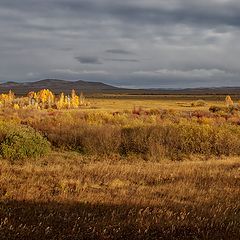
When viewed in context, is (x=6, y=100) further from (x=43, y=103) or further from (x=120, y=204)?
(x=120, y=204)

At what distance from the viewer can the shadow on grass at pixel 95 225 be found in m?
5.67

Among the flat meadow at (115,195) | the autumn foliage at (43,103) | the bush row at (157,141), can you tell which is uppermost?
the flat meadow at (115,195)

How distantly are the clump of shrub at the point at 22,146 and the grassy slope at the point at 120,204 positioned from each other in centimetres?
568

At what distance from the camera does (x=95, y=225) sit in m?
6.21

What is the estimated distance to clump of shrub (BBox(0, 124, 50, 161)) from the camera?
62.4 feet

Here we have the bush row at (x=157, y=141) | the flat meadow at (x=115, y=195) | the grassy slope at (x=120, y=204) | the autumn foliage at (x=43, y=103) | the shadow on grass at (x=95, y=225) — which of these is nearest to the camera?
the shadow on grass at (x=95, y=225)

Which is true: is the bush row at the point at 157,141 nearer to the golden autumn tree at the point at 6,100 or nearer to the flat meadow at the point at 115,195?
the flat meadow at the point at 115,195

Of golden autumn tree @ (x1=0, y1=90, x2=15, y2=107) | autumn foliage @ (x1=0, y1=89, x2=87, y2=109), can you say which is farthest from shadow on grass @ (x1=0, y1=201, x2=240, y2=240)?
golden autumn tree @ (x1=0, y1=90, x2=15, y2=107)

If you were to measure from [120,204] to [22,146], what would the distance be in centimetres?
1190

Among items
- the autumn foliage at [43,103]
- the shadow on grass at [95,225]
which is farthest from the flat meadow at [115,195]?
the autumn foliage at [43,103]

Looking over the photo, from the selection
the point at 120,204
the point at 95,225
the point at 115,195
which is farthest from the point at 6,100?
the point at 95,225

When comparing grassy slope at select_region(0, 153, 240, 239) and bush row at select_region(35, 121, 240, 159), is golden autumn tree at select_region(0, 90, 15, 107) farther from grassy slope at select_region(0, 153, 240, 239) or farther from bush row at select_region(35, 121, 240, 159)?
grassy slope at select_region(0, 153, 240, 239)

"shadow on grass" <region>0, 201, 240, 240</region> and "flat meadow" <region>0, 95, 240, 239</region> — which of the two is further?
"flat meadow" <region>0, 95, 240, 239</region>

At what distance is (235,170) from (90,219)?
30.5 ft
